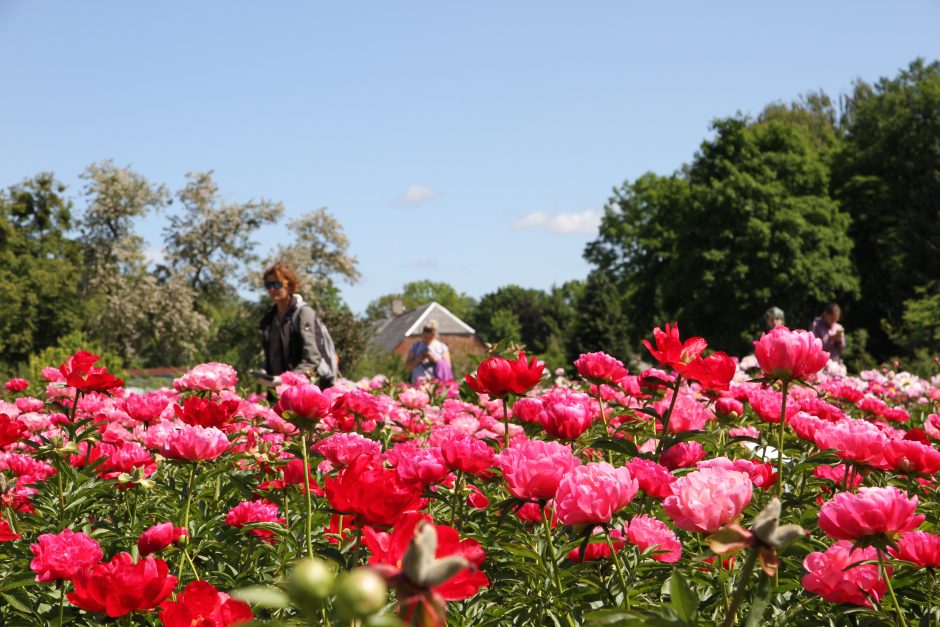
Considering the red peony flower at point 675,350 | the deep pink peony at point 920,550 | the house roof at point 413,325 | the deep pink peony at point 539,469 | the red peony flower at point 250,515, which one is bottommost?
the deep pink peony at point 920,550

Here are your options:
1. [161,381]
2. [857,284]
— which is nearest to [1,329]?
[161,381]

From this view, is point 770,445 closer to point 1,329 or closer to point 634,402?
point 634,402

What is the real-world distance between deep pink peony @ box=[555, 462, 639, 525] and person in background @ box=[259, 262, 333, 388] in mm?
4857

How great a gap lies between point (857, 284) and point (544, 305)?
212 feet

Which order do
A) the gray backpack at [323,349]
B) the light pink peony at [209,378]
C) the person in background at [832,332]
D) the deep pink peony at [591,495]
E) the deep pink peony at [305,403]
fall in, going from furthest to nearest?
the person in background at [832,332]
the gray backpack at [323,349]
the light pink peony at [209,378]
the deep pink peony at [305,403]
the deep pink peony at [591,495]

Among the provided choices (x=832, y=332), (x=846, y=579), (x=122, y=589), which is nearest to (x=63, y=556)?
(x=122, y=589)

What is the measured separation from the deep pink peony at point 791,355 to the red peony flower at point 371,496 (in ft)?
3.44

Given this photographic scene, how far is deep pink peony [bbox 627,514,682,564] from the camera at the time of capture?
195cm

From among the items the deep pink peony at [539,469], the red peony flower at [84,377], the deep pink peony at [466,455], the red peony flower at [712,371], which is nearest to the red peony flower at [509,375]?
the deep pink peony at [466,455]

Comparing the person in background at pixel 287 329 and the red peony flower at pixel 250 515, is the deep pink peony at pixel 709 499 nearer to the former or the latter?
Result: the red peony flower at pixel 250 515

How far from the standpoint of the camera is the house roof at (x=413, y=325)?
207ft

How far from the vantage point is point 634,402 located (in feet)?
13.6

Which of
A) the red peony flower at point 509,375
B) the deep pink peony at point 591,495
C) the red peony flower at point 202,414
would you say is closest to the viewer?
the deep pink peony at point 591,495

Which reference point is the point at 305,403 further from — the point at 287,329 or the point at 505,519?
the point at 287,329
